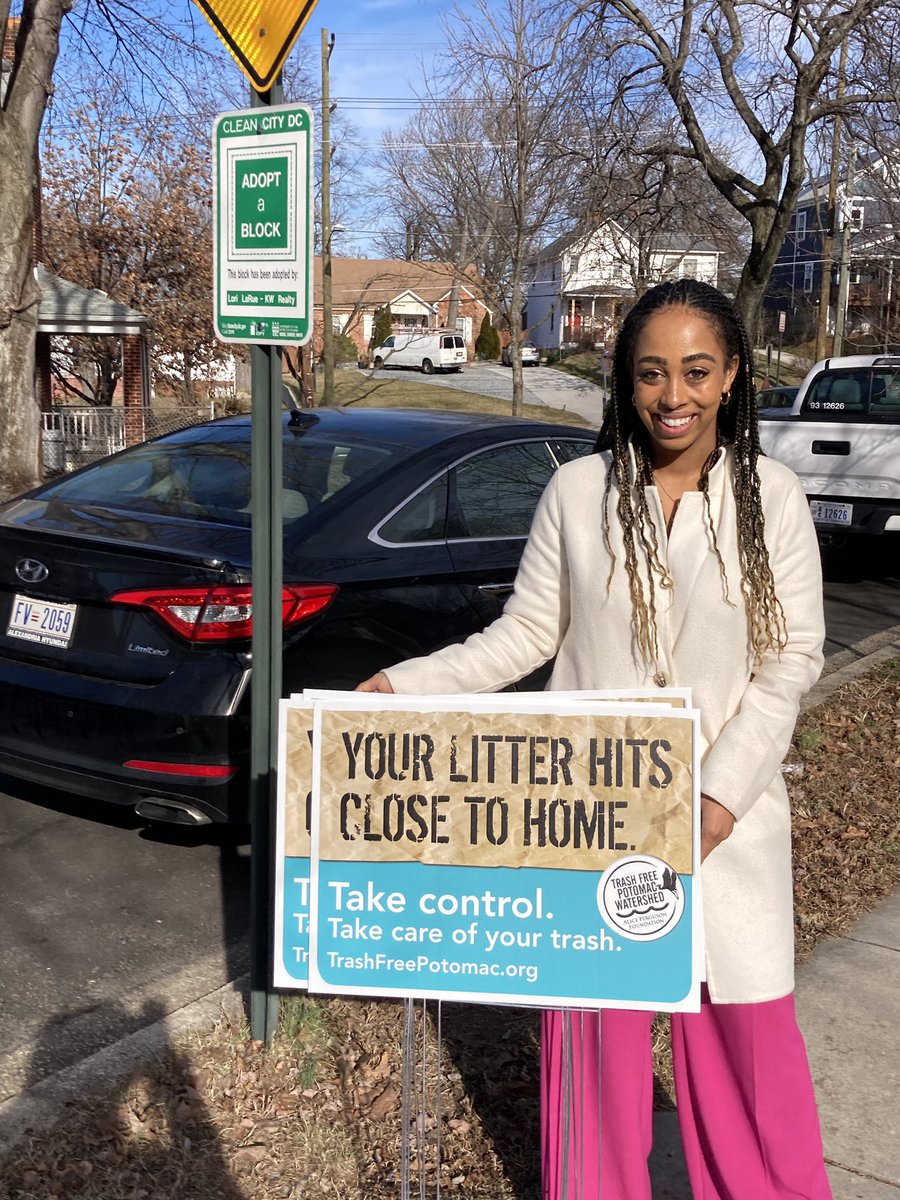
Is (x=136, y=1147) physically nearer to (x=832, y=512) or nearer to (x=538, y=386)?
(x=832, y=512)

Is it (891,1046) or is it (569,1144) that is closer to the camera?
(569,1144)

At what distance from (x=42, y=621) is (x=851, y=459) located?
8505 millimetres

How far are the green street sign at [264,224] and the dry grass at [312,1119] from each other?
5.58 feet

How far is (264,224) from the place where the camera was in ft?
10.6

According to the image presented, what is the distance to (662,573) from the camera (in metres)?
2.38

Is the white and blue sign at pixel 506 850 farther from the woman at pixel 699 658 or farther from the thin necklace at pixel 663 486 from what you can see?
the thin necklace at pixel 663 486

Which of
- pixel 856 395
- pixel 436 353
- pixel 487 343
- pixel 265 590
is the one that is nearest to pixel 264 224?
→ pixel 265 590

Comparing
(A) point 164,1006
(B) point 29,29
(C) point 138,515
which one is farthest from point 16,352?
(A) point 164,1006

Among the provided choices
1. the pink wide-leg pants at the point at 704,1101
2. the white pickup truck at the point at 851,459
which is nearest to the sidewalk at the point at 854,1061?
→ the pink wide-leg pants at the point at 704,1101

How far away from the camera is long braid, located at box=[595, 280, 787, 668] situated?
236 cm

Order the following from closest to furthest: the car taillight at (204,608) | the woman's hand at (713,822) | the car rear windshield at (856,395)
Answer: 1. the woman's hand at (713,822)
2. the car taillight at (204,608)
3. the car rear windshield at (856,395)

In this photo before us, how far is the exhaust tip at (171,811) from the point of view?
4.45 metres

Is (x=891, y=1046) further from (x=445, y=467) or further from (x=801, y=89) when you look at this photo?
(x=801, y=89)

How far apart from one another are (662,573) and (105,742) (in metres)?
2.66
